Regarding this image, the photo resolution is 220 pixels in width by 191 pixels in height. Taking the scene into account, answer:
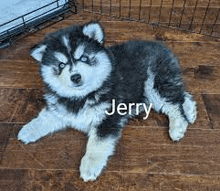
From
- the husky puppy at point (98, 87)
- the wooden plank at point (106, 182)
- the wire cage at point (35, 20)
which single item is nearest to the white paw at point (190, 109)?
the husky puppy at point (98, 87)

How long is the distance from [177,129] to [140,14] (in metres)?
1.55

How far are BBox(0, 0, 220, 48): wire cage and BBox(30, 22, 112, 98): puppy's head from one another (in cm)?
111

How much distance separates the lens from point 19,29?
264 cm

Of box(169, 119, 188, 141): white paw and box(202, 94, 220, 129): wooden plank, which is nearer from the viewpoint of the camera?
box(169, 119, 188, 141): white paw

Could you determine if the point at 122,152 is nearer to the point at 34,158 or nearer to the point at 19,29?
the point at 34,158

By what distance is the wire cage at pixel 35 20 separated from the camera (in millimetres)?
2561

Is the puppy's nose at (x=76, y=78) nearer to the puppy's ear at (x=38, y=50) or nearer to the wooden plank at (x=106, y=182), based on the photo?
the puppy's ear at (x=38, y=50)

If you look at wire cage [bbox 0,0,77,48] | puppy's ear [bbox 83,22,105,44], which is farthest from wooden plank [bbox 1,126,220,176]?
wire cage [bbox 0,0,77,48]

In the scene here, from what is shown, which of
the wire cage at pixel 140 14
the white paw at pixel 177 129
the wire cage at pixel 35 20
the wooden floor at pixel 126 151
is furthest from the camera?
the wire cage at pixel 140 14

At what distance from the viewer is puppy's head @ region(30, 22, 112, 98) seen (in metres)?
1.55

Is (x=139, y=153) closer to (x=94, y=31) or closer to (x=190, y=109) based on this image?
(x=190, y=109)

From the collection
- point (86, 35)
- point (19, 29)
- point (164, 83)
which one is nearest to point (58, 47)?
point (86, 35)

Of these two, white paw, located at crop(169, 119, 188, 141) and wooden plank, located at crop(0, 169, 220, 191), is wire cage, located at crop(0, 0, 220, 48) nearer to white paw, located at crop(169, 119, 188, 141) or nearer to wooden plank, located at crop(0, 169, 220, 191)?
white paw, located at crop(169, 119, 188, 141)

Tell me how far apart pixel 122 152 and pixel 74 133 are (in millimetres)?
343
